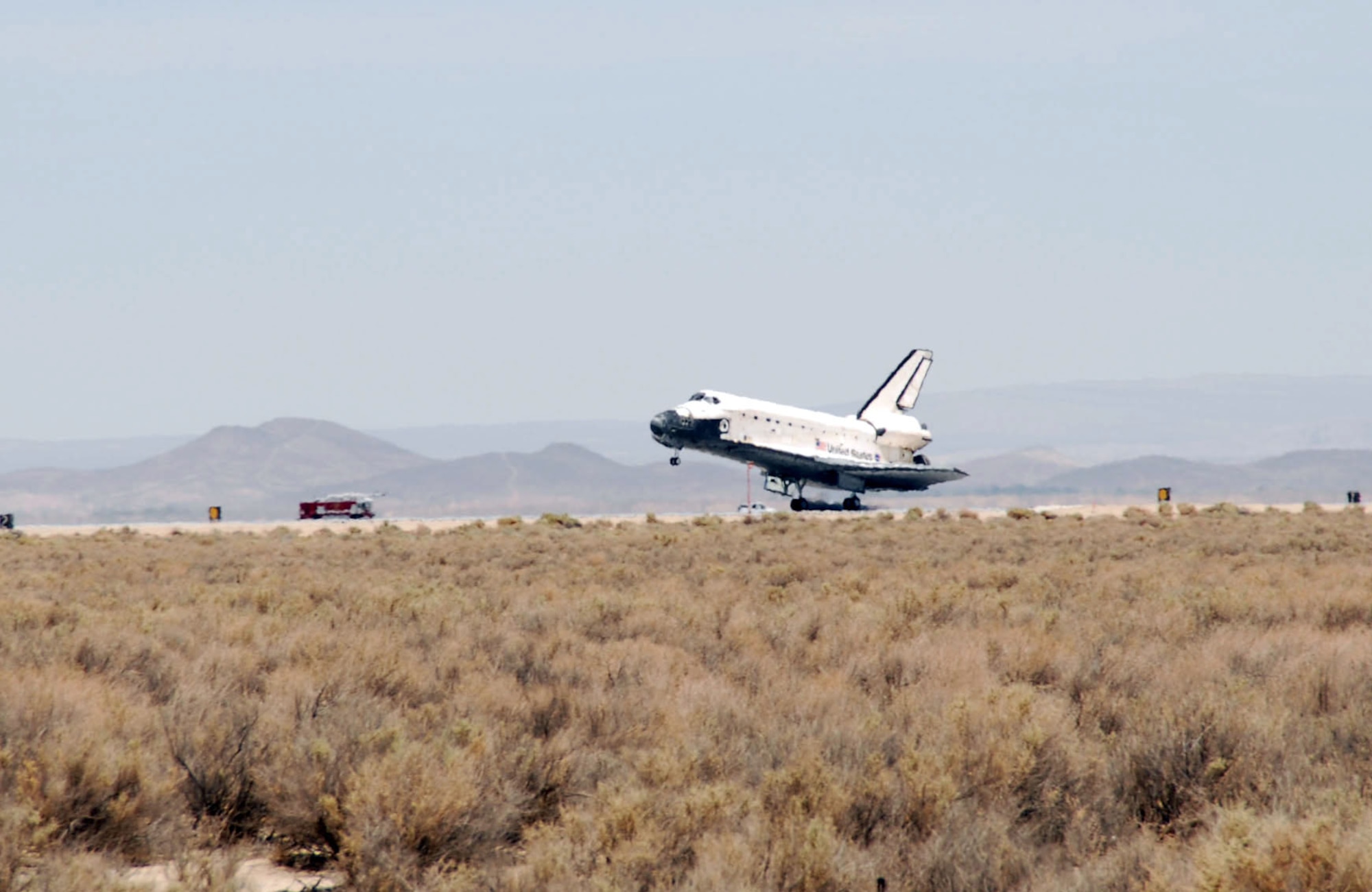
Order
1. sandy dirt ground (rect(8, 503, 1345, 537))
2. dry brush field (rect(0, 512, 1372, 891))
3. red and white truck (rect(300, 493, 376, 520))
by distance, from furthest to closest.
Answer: red and white truck (rect(300, 493, 376, 520)), sandy dirt ground (rect(8, 503, 1345, 537)), dry brush field (rect(0, 512, 1372, 891))

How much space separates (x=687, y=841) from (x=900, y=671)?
18.8ft

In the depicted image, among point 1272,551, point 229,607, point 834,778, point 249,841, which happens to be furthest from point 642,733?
point 1272,551

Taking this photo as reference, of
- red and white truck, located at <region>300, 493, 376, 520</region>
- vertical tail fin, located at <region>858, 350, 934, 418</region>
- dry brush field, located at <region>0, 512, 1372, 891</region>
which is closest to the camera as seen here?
dry brush field, located at <region>0, 512, 1372, 891</region>

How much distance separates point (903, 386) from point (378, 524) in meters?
32.1

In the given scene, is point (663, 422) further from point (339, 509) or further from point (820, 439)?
point (339, 509)

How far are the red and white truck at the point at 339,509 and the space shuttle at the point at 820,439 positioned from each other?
58.5ft

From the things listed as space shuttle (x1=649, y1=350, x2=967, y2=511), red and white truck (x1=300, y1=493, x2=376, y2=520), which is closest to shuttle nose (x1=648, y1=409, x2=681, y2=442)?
space shuttle (x1=649, y1=350, x2=967, y2=511)

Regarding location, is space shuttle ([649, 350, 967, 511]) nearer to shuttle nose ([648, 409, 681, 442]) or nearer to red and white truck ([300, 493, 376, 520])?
shuttle nose ([648, 409, 681, 442])

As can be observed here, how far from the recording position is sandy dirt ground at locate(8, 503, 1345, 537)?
5106 centimetres

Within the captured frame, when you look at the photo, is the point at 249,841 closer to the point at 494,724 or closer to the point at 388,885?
the point at 388,885

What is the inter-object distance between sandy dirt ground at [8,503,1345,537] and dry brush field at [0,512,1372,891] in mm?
34499

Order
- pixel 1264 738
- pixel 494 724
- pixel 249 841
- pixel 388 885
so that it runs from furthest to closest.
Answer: pixel 494 724
pixel 1264 738
pixel 249 841
pixel 388 885

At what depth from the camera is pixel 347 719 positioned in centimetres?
926

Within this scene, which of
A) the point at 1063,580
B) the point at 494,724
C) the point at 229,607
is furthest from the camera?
the point at 1063,580
